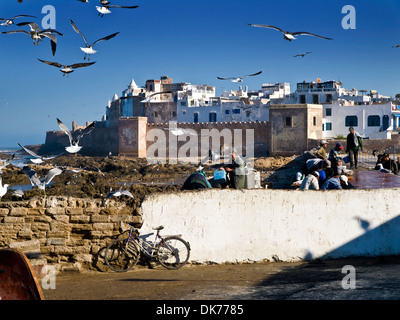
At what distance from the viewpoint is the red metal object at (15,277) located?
4.20 meters

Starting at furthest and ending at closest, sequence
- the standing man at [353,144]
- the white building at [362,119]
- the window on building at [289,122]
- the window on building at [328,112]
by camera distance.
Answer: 1. the window on building at [328,112]
2. the window on building at [289,122]
3. the white building at [362,119]
4. the standing man at [353,144]

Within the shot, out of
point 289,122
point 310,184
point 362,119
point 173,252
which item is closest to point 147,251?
point 173,252

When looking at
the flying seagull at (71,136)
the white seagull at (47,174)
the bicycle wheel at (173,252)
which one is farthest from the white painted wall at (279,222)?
the white seagull at (47,174)

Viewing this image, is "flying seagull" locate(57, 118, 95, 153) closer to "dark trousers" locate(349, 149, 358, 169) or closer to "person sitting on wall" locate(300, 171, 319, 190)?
"person sitting on wall" locate(300, 171, 319, 190)

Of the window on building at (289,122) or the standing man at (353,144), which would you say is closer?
the standing man at (353,144)

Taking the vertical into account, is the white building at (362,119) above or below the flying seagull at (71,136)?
above

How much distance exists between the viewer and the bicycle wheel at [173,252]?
7.22 metres

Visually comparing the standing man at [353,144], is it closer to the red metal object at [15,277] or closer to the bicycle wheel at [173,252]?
the bicycle wheel at [173,252]

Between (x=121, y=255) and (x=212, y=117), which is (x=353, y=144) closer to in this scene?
(x=121, y=255)

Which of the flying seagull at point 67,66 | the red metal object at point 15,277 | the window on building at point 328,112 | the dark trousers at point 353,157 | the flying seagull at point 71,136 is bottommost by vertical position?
the red metal object at point 15,277

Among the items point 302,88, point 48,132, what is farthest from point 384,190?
point 48,132

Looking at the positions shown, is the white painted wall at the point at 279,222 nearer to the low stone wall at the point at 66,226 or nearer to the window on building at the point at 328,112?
the low stone wall at the point at 66,226

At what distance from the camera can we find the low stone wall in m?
7.12

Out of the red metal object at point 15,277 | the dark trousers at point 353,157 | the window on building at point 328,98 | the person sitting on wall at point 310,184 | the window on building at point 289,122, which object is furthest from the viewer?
the window on building at point 328,98
